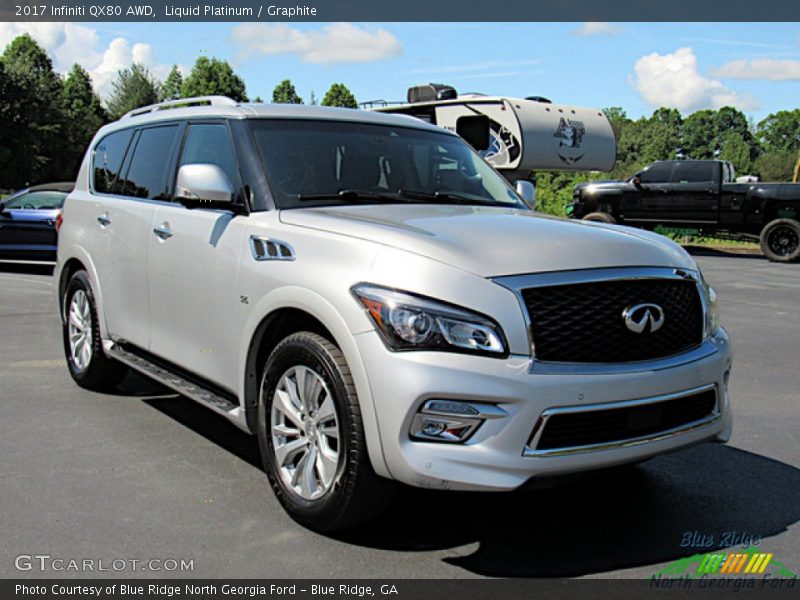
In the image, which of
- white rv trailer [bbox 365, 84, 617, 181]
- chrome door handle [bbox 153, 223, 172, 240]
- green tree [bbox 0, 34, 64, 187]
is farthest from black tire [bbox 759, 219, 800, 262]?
green tree [bbox 0, 34, 64, 187]

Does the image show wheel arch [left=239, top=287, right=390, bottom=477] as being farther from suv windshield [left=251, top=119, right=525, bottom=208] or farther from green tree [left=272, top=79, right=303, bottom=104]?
green tree [left=272, top=79, right=303, bottom=104]

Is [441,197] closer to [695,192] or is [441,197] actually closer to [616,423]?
[616,423]

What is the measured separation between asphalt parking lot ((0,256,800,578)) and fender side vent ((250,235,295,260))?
118cm

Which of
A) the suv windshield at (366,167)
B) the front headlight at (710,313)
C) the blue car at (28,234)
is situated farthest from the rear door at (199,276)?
the blue car at (28,234)

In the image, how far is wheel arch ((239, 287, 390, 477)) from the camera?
3207 mm

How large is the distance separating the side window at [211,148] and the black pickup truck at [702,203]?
1443 cm

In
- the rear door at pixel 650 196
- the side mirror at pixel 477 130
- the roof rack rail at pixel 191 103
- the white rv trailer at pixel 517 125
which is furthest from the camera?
the rear door at pixel 650 196

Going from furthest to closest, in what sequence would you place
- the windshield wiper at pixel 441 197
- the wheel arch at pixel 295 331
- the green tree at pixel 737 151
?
the green tree at pixel 737 151 → the windshield wiper at pixel 441 197 → the wheel arch at pixel 295 331

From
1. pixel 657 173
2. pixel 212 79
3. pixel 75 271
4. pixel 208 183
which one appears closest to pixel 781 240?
pixel 657 173

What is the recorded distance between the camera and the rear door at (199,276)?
4.16 m

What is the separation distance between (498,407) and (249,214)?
5.74 ft

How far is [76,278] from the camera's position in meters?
6.12

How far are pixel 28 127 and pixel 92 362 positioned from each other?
157 feet

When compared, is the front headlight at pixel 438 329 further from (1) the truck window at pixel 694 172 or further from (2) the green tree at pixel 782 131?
(2) the green tree at pixel 782 131
